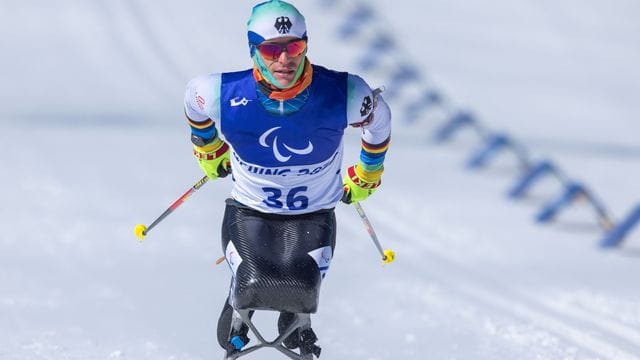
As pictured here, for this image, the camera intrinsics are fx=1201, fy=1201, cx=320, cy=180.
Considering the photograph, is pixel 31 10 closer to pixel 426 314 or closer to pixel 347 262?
pixel 347 262

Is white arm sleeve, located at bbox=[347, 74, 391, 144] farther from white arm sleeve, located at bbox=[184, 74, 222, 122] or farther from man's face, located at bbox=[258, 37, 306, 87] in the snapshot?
white arm sleeve, located at bbox=[184, 74, 222, 122]

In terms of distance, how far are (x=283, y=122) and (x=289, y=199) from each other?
524mm

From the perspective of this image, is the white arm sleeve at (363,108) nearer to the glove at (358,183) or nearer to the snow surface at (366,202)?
the glove at (358,183)

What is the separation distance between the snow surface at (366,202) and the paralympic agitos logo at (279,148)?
5.68 ft

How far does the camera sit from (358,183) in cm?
685

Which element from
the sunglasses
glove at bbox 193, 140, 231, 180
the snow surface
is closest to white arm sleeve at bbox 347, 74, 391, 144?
the sunglasses

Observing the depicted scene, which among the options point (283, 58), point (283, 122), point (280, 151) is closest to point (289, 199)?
point (280, 151)

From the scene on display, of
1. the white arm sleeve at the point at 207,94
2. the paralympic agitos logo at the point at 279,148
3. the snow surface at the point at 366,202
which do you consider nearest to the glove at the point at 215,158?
the white arm sleeve at the point at 207,94

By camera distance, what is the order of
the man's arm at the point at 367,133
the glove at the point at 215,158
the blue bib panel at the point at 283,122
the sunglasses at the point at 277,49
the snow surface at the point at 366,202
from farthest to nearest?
the snow surface at the point at 366,202 < the glove at the point at 215,158 < the man's arm at the point at 367,133 < the blue bib panel at the point at 283,122 < the sunglasses at the point at 277,49

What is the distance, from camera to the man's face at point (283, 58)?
599 centimetres

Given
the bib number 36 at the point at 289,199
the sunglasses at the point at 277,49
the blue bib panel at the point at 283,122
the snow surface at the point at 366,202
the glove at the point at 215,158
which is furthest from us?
the snow surface at the point at 366,202

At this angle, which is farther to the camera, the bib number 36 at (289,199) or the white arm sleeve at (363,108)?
the bib number 36 at (289,199)

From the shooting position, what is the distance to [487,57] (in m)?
19.6

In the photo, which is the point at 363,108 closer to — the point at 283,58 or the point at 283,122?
the point at 283,122
